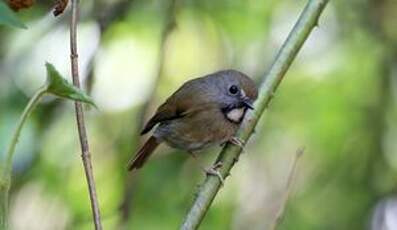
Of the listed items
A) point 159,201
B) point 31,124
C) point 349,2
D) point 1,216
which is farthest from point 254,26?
point 1,216

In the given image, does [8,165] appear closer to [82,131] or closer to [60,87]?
[60,87]

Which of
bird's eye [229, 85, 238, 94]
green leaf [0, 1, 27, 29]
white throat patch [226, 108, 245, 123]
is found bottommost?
white throat patch [226, 108, 245, 123]

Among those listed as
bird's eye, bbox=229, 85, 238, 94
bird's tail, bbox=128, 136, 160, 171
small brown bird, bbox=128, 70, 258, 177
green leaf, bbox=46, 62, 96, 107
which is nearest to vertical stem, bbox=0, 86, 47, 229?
green leaf, bbox=46, 62, 96, 107

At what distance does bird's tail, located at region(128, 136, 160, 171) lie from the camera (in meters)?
3.34

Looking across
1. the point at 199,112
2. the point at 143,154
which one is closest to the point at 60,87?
the point at 143,154

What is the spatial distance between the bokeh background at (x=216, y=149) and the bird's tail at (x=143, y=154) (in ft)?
0.18

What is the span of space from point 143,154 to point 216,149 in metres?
0.73

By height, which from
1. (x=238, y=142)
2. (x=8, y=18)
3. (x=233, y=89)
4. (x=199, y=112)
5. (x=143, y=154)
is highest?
(x=8, y=18)

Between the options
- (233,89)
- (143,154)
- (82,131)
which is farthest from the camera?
(233,89)

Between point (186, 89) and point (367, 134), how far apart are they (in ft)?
2.91

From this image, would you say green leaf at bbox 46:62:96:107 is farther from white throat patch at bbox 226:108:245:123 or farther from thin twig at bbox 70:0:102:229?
white throat patch at bbox 226:108:245:123

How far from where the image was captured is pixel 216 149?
166 inches

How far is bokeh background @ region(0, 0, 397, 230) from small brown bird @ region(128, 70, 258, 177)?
99mm

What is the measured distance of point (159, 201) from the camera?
376 centimetres
